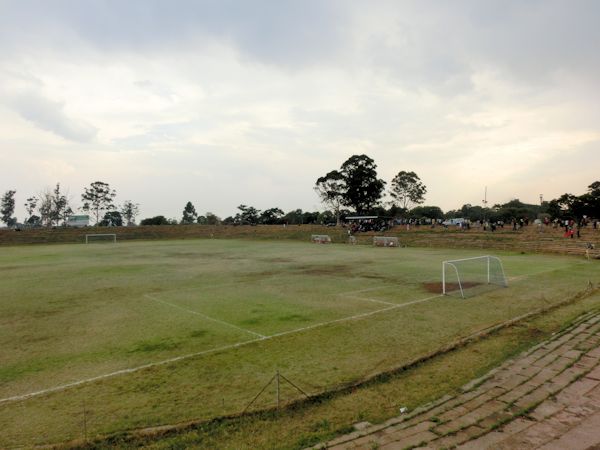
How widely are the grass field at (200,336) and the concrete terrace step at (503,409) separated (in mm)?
1769

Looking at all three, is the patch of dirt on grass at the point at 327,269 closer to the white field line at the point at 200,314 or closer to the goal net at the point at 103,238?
the white field line at the point at 200,314

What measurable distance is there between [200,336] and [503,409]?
25.3 feet

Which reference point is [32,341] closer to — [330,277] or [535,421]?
[535,421]

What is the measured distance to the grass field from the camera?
6.80 meters

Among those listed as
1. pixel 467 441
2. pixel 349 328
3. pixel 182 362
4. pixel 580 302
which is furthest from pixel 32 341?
pixel 580 302

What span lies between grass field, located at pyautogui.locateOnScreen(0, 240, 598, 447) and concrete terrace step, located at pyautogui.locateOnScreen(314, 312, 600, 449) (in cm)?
177

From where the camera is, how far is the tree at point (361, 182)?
68625 millimetres

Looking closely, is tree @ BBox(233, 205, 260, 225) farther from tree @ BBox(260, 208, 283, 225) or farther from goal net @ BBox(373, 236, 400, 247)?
goal net @ BBox(373, 236, 400, 247)

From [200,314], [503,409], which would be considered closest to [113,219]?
[200,314]

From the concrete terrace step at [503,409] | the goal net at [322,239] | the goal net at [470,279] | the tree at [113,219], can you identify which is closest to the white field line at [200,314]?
the concrete terrace step at [503,409]

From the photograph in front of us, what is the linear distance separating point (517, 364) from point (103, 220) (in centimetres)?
11194

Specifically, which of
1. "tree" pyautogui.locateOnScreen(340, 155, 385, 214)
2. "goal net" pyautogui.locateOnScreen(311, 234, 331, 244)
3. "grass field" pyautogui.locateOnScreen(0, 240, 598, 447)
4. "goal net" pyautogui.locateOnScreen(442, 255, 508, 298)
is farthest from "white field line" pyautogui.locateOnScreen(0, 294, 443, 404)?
"tree" pyautogui.locateOnScreen(340, 155, 385, 214)

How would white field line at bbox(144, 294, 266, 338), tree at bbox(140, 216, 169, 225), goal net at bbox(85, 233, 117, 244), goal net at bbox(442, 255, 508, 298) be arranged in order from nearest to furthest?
white field line at bbox(144, 294, 266, 338) → goal net at bbox(442, 255, 508, 298) → goal net at bbox(85, 233, 117, 244) → tree at bbox(140, 216, 169, 225)

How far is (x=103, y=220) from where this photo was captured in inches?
4080
